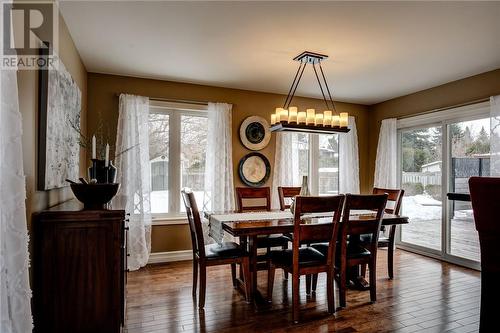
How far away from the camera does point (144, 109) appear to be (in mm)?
4062

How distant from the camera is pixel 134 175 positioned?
3.95 m

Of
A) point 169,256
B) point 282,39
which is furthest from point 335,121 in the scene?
point 169,256

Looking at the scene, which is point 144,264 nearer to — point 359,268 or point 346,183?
point 359,268

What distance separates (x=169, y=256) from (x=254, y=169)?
1.74 metres

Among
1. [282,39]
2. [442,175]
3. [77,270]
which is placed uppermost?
[282,39]

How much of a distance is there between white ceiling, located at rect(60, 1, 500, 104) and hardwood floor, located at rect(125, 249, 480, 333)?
8.05 ft

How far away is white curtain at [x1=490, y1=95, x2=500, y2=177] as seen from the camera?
11.7 feet

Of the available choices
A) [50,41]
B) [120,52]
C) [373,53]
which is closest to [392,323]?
[373,53]

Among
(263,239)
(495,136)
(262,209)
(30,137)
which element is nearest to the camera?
(30,137)

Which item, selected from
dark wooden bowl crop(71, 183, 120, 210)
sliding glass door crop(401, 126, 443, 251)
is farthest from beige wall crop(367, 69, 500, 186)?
dark wooden bowl crop(71, 183, 120, 210)

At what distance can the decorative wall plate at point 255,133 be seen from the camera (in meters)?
4.67

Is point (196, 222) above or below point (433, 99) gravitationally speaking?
below

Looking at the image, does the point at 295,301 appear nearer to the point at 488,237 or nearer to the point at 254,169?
the point at 488,237

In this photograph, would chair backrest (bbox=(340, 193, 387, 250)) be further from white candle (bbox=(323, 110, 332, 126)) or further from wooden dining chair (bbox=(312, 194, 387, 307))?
white candle (bbox=(323, 110, 332, 126))
